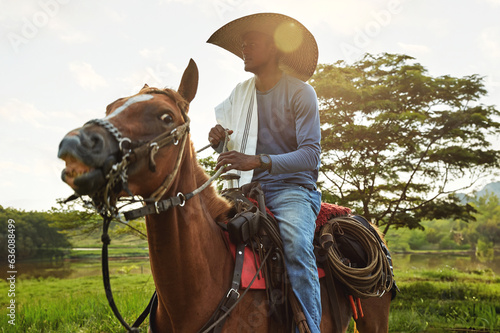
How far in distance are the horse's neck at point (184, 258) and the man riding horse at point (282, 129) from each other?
446 millimetres

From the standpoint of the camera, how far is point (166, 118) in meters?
1.99

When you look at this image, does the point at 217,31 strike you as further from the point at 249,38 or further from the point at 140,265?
the point at 140,265

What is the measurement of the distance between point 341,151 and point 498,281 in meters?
11.0

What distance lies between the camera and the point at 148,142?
1.84 metres

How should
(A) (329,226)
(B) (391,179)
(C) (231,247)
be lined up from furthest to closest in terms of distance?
(B) (391,179)
(A) (329,226)
(C) (231,247)

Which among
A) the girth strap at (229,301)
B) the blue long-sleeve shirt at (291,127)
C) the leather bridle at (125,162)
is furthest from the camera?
the blue long-sleeve shirt at (291,127)

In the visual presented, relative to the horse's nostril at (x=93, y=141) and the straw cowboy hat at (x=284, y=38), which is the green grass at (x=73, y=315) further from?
the horse's nostril at (x=93, y=141)

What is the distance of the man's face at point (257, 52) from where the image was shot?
3350 mm

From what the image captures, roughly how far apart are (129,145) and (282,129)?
179cm

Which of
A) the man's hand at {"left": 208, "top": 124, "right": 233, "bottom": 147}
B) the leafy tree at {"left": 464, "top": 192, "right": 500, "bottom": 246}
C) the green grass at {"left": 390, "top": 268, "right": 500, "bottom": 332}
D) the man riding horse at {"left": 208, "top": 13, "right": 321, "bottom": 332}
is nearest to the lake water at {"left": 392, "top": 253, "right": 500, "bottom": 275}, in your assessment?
the leafy tree at {"left": 464, "top": 192, "right": 500, "bottom": 246}

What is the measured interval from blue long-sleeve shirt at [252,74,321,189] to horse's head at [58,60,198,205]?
113 centimetres

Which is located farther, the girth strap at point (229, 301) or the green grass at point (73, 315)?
the green grass at point (73, 315)

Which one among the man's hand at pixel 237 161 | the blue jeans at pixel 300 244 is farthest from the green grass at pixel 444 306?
the man's hand at pixel 237 161

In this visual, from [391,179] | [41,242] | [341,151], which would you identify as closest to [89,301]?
[41,242]
